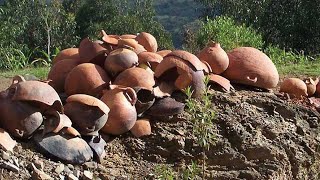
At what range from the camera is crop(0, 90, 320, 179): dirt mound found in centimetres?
412

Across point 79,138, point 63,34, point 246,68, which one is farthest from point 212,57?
point 63,34

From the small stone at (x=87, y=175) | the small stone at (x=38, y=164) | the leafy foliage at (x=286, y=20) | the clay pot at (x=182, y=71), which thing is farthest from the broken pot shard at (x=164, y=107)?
the leafy foliage at (x=286, y=20)

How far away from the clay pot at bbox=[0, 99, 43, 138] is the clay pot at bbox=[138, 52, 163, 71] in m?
0.88

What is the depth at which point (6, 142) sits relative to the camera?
375 cm

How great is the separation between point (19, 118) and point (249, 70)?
167 cm

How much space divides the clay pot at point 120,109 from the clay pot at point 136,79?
0.08 meters

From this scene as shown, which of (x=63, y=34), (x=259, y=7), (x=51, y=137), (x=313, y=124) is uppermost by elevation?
(x=51, y=137)

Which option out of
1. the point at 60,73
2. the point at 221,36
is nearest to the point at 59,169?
the point at 60,73

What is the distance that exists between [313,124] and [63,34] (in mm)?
22829

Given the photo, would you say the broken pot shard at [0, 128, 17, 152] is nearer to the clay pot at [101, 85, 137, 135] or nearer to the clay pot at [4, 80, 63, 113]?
Result: the clay pot at [4, 80, 63, 113]

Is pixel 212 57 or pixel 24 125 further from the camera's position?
pixel 212 57

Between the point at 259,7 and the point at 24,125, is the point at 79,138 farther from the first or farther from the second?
the point at 259,7

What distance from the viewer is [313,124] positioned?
4781 millimetres

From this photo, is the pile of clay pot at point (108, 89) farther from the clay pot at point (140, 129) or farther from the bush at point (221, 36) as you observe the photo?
the bush at point (221, 36)
